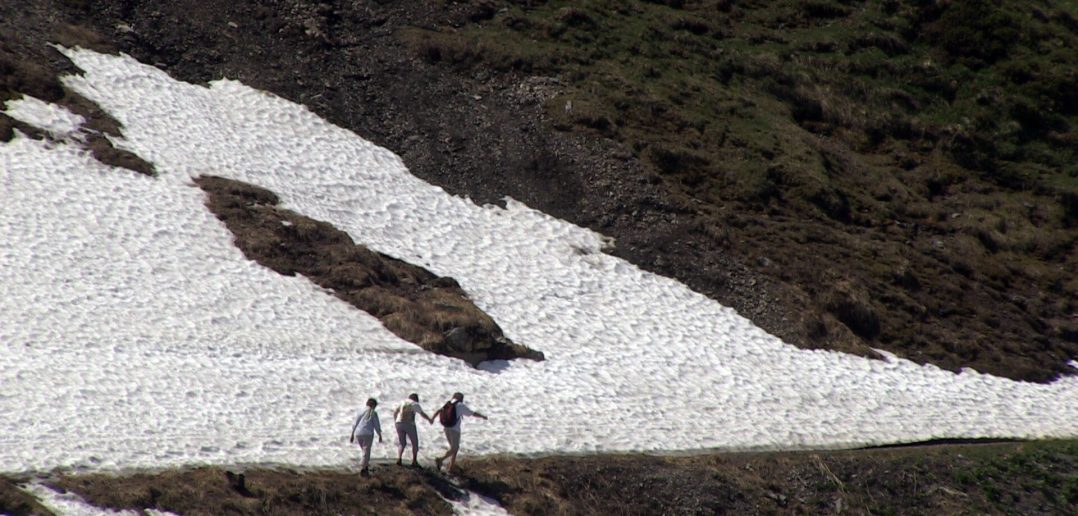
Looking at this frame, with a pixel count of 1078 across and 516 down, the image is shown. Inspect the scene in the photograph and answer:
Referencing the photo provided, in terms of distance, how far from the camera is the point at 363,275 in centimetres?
3111

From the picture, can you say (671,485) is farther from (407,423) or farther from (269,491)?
(269,491)

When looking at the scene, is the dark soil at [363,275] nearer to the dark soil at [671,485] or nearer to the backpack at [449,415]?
the dark soil at [671,485]

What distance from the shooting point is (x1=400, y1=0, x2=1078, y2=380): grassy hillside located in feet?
121

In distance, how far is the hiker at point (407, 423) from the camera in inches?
856

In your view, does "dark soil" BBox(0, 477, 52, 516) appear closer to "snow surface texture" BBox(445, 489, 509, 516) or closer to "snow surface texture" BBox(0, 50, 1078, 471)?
"snow surface texture" BBox(0, 50, 1078, 471)

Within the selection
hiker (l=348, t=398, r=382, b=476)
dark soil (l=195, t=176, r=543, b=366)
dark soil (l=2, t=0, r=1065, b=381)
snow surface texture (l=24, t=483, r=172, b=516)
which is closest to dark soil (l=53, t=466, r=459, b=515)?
snow surface texture (l=24, t=483, r=172, b=516)

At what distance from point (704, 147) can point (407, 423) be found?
76.5ft

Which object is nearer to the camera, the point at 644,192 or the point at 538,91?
the point at 644,192

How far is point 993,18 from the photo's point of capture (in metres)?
53.5

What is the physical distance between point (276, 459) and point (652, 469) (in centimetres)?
743

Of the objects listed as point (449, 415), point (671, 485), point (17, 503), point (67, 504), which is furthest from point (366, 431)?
point (671, 485)

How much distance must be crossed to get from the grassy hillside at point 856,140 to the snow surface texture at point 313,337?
10.4 feet

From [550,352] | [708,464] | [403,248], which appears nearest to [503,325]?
[550,352]

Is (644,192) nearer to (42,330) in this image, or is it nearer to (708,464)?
(708,464)
